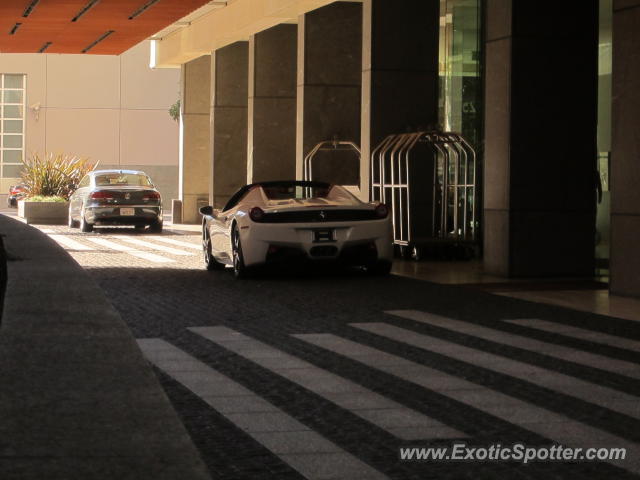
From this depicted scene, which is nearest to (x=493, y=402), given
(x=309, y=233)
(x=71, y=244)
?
(x=309, y=233)

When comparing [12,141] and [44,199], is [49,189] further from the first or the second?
[12,141]

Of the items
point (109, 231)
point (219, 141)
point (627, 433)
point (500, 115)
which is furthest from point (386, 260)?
point (219, 141)

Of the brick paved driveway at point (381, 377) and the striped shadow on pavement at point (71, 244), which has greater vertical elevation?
the striped shadow on pavement at point (71, 244)

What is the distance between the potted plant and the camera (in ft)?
112

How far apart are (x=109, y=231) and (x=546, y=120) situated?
644 inches

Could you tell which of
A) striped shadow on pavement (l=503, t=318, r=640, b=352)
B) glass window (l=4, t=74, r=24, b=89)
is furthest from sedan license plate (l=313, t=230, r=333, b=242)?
glass window (l=4, t=74, r=24, b=89)

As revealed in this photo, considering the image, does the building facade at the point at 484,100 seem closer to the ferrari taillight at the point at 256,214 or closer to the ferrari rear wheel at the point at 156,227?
the ferrari rear wheel at the point at 156,227

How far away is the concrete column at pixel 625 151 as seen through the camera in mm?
12523

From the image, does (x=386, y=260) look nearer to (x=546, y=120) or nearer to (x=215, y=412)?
(x=546, y=120)

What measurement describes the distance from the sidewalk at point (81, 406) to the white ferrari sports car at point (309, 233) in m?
8.94

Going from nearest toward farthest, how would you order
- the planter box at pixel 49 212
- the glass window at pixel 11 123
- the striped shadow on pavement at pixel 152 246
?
the striped shadow on pavement at pixel 152 246 → the planter box at pixel 49 212 → the glass window at pixel 11 123

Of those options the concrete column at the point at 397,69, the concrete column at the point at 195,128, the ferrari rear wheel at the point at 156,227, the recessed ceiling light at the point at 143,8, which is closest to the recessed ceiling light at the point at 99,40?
the recessed ceiling light at the point at 143,8

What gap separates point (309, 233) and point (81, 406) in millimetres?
11267

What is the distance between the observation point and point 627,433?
5562mm
